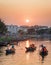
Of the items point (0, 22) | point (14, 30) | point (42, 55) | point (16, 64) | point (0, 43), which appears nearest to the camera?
point (16, 64)

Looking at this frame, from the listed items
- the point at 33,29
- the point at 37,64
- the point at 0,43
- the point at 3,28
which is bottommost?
the point at 37,64

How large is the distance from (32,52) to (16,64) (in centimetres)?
622

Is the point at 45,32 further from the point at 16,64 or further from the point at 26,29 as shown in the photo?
the point at 16,64

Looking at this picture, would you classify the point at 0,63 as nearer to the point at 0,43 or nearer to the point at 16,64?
the point at 16,64

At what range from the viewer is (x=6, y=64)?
13828 millimetres

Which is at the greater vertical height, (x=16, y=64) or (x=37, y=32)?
(x=37, y=32)

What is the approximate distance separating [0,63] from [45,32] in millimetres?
51272

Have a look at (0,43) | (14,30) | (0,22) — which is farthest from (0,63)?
(14,30)

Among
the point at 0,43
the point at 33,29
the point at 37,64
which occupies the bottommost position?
the point at 37,64

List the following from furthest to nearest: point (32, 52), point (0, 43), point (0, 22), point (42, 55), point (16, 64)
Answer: point (0, 22) < point (0, 43) < point (32, 52) < point (42, 55) < point (16, 64)

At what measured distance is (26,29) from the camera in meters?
67.1

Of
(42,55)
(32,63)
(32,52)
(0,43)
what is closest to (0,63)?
(32,63)

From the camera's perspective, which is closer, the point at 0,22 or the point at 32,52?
the point at 32,52

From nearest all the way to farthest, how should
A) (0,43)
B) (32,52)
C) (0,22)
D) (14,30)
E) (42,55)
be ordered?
(42,55) < (32,52) < (0,43) < (0,22) < (14,30)
